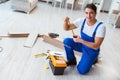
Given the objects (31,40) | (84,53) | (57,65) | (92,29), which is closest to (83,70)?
(84,53)

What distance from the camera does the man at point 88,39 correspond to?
2182mm

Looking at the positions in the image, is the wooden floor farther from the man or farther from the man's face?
the man's face

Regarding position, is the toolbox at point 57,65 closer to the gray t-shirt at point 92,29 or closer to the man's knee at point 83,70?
the man's knee at point 83,70

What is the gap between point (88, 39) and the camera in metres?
2.39

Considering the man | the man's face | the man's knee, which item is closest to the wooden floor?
the man's knee

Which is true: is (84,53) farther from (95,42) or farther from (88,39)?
(95,42)

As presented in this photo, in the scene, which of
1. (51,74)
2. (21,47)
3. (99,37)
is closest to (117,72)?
(99,37)

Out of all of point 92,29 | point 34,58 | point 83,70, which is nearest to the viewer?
point 92,29

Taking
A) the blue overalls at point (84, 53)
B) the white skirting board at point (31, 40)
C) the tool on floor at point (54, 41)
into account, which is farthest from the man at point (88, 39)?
the white skirting board at point (31, 40)

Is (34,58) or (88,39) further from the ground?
(88,39)

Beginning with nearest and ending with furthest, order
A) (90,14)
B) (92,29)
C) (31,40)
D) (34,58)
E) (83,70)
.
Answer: (90,14) → (92,29) → (83,70) → (34,58) → (31,40)

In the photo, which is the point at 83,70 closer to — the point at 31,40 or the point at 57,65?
the point at 57,65

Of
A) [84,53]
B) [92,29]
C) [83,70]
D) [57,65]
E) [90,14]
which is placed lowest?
[83,70]

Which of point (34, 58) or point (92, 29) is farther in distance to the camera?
point (34, 58)
